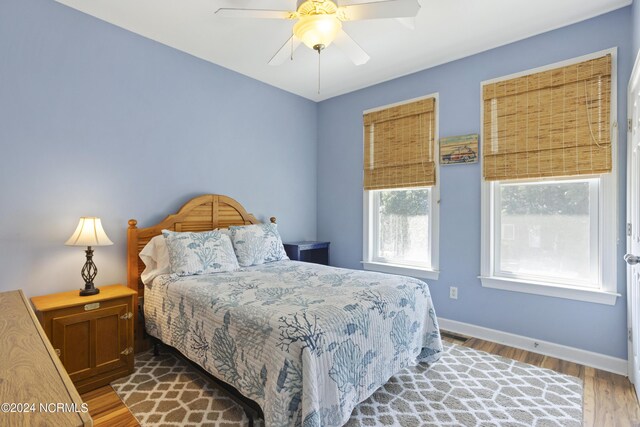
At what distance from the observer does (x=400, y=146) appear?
3670 mm

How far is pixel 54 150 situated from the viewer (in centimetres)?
243

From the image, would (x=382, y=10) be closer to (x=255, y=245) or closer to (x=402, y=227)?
(x=255, y=245)

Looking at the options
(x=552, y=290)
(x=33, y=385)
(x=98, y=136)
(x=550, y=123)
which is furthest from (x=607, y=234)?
(x=98, y=136)

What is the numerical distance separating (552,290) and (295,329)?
7.77ft

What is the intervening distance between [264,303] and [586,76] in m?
3.00

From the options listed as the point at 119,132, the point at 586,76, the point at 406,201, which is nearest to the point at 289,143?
the point at 406,201

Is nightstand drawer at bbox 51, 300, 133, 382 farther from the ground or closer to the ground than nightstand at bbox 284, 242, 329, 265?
closer to the ground

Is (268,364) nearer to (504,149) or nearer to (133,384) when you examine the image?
(133,384)

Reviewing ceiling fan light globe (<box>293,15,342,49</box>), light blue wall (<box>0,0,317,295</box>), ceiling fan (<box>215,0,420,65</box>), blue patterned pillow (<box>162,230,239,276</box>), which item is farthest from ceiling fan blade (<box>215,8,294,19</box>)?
blue patterned pillow (<box>162,230,239,276</box>)

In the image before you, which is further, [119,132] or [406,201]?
[406,201]

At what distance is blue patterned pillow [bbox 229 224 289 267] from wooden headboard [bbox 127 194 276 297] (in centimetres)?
29

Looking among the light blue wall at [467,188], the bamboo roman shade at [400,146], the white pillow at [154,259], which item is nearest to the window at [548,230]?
the light blue wall at [467,188]

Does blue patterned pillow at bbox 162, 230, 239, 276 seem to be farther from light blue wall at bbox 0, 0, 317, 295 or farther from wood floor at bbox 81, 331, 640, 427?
wood floor at bbox 81, 331, 640, 427

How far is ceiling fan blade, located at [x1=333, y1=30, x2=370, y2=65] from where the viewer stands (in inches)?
86.3
